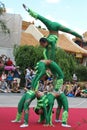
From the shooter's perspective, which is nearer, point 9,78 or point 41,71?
point 41,71

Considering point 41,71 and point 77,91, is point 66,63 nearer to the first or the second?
point 77,91

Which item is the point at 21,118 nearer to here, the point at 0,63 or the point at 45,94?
the point at 45,94

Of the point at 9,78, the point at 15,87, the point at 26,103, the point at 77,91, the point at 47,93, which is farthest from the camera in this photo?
the point at 77,91

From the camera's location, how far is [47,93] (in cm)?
967

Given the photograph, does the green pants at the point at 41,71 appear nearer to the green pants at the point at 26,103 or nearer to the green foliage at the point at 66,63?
the green pants at the point at 26,103

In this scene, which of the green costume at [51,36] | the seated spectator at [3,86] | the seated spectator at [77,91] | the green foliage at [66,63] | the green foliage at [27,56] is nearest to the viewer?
the green costume at [51,36]

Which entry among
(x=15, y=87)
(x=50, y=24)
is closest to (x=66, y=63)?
(x=15, y=87)

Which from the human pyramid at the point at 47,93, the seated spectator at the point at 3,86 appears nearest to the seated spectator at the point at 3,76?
the seated spectator at the point at 3,86

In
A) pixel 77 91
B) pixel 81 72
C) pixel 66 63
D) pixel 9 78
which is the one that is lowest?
pixel 81 72

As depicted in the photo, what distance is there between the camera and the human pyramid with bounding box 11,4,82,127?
9406 millimetres

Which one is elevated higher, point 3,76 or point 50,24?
point 50,24

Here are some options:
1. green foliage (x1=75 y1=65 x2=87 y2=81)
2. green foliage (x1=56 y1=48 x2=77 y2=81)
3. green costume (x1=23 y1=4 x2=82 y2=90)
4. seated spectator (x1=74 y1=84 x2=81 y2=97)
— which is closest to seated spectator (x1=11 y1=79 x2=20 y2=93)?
seated spectator (x1=74 y1=84 x2=81 y2=97)

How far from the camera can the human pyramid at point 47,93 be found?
941 centimetres

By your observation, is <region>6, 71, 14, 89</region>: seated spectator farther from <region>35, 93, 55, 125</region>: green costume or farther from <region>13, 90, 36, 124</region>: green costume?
<region>35, 93, 55, 125</region>: green costume
